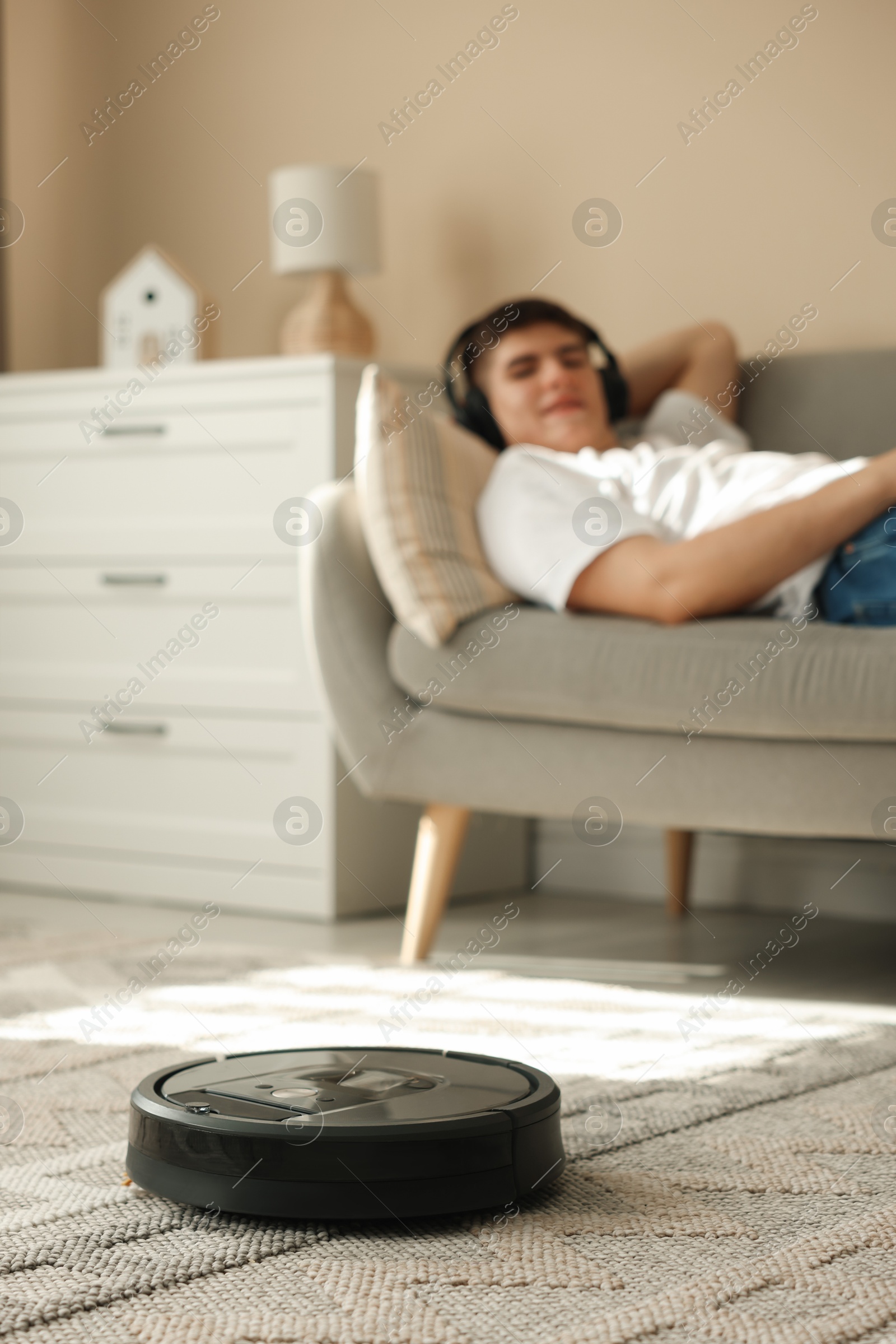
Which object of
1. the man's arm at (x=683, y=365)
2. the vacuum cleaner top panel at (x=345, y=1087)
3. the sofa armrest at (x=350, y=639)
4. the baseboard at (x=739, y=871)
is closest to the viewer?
the vacuum cleaner top panel at (x=345, y=1087)

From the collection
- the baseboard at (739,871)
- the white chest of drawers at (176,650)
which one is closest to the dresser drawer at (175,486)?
the white chest of drawers at (176,650)

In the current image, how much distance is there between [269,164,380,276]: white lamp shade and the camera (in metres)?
2.62

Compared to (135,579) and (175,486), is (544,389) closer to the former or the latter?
(175,486)

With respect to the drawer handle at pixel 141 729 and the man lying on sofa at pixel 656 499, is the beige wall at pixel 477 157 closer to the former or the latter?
the man lying on sofa at pixel 656 499

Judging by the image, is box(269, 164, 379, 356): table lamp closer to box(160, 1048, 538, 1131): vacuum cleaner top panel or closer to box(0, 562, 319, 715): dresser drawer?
box(0, 562, 319, 715): dresser drawer

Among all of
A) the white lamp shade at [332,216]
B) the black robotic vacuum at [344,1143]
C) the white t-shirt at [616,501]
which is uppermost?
the white lamp shade at [332,216]

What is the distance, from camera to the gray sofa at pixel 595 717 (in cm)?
158

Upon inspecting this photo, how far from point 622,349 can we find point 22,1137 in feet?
6.46

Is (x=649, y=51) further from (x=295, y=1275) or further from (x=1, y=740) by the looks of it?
(x=295, y=1275)

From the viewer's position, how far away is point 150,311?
8.96 feet

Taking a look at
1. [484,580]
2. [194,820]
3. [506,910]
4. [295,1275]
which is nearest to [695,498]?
[484,580]

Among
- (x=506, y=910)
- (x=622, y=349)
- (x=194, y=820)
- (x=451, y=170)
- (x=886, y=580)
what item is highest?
(x=451, y=170)

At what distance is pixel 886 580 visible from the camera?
1641 mm

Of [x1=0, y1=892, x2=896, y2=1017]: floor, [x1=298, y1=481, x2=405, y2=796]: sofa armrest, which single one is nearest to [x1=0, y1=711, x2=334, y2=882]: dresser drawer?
[x1=0, y1=892, x2=896, y2=1017]: floor
